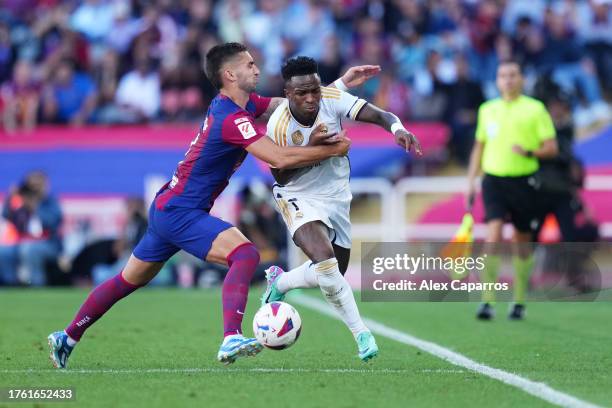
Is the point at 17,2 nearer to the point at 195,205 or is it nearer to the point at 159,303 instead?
the point at 159,303

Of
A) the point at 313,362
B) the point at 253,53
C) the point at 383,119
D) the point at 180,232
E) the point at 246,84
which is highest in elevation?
the point at 253,53

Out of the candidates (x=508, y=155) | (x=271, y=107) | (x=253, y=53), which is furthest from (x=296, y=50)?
(x=271, y=107)

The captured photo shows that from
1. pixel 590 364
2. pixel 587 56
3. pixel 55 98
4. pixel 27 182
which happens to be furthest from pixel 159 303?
pixel 587 56

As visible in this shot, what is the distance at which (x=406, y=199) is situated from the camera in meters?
17.9

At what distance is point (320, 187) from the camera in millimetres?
8250

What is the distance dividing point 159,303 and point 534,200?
4.92m

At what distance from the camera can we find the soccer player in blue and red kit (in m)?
7.57

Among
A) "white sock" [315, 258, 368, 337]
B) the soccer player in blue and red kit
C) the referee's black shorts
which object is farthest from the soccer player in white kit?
the referee's black shorts

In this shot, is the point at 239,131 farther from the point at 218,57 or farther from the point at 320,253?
the point at 320,253

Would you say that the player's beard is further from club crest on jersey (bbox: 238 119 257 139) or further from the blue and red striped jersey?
club crest on jersey (bbox: 238 119 257 139)

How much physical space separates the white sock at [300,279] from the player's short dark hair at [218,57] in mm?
1429

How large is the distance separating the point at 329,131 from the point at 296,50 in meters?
12.9

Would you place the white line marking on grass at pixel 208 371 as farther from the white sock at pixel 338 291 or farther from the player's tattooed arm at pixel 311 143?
the player's tattooed arm at pixel 311 143

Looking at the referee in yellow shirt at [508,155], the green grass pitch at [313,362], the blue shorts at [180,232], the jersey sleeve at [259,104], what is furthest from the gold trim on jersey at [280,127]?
the referee in yellow shirt at [508,155]
